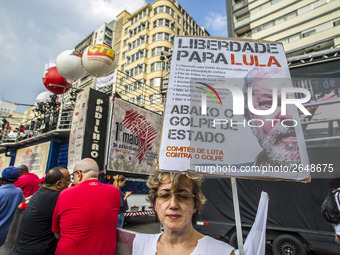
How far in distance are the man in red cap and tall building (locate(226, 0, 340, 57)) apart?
25.7 metres

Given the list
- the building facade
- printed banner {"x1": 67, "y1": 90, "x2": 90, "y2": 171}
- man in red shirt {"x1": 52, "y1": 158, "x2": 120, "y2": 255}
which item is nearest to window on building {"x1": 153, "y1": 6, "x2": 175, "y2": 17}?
the building facade

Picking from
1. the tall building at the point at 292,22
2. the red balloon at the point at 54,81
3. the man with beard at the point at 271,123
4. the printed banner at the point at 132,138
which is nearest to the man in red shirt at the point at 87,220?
the man with beard at the point at 271,123

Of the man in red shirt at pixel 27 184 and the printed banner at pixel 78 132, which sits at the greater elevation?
the printed banner at pixel 78 132

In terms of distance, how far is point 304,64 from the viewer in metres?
5.73

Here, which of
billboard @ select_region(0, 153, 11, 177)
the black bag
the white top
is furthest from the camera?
billboard @ select_region(0, 153, 11, 177)

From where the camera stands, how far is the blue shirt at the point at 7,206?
3.41m

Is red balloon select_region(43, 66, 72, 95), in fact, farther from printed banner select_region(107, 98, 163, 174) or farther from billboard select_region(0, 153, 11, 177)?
billboard select_region(0, 153, 11, 177)

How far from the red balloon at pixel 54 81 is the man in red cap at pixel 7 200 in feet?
29.9

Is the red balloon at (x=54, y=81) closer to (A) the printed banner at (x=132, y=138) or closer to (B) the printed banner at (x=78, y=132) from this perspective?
(B) the printed banner at (x=78, y=132)

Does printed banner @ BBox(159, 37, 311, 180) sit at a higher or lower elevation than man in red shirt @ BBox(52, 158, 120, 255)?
higher

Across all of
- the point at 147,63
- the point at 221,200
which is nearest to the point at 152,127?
the point at 221,200

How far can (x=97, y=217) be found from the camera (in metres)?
2.26

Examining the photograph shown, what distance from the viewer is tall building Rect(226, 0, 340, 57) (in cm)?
2514

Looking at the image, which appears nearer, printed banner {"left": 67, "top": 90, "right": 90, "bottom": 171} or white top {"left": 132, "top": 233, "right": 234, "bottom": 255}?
white top {"left": 132, "top": 233, "right": 234, "bottom": 255}
